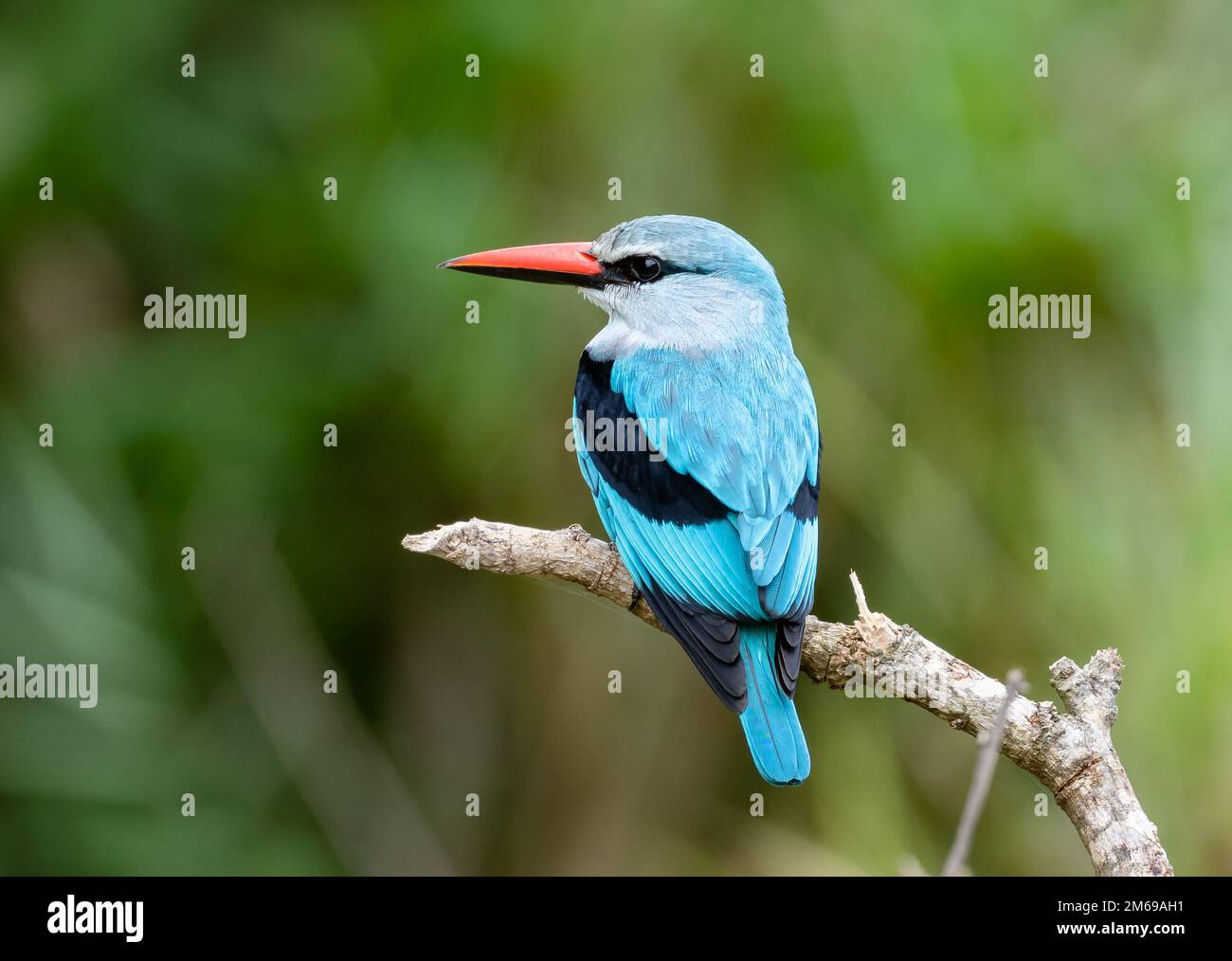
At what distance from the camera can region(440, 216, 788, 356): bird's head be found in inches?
146

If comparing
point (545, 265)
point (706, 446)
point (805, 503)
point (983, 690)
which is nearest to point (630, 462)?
point (706, 446)

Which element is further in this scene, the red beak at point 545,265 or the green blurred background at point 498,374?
the green blurred background at point 498,374

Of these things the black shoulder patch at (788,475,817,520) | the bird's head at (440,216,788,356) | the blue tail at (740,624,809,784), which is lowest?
the blue tail at (740,624,809,784)

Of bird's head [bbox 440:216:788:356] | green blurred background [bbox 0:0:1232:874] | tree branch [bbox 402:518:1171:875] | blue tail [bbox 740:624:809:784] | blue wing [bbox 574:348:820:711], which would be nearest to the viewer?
tree branch [bbox 402:518:1171:875]

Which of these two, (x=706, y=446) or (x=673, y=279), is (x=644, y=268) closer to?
(x=673, y=279)

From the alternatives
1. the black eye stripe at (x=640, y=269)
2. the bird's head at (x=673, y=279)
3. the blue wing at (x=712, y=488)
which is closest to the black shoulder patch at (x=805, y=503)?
the blue wing at (x=712, y=488)

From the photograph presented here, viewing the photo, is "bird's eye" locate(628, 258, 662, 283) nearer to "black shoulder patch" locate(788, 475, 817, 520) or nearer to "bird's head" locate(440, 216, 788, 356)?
"bird's head" locate(440, 216, 788, 356)

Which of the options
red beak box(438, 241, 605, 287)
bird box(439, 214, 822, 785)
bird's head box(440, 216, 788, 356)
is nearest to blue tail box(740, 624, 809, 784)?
bird box(439, 214, 822, 785)

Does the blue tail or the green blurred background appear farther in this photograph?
the green blurred background

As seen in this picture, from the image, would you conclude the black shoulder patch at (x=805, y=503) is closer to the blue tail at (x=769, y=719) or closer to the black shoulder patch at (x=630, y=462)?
the black shoulder patch at (x=630, y=462)

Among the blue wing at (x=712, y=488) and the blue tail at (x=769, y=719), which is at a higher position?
the blue wing at (x=712, y=488)

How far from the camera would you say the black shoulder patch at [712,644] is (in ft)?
9.76

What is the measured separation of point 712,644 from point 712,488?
42 centimetres
